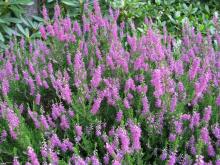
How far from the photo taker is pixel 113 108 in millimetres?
2299

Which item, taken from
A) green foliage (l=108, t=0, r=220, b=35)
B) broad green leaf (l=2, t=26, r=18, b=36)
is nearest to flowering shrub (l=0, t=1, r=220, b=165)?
broad green leaf (l=2, t=26, r=18, b=36)

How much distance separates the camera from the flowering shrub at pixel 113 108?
191 centimetres

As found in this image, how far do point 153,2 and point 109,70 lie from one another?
90.4 inches

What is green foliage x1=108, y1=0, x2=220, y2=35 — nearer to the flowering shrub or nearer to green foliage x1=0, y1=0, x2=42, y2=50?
green foliage x1=0, y1=0, x2=42, y2=50

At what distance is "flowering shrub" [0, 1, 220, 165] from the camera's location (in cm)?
191

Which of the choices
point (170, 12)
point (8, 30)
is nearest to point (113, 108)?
point (8, 30)

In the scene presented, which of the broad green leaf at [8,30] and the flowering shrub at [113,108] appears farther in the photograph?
the broad green leaf at [8,30]

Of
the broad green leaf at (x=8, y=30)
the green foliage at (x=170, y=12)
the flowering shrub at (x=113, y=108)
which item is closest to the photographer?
the flowering shrub at (x=113, y=108)

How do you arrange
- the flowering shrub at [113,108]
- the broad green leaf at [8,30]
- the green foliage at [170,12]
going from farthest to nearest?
the green foliage at [170,12]
the broad green leaf at [8,30]
the flowering shrub at [113,108]

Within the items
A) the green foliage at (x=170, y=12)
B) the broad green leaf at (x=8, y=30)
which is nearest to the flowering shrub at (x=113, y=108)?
the broad green leaf at (x=8, y=30)

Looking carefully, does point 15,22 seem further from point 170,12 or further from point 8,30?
point 170,12

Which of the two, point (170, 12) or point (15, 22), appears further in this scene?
point (170, 12)

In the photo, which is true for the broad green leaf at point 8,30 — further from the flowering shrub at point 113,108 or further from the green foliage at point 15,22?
the flowering shrub at point 113,108

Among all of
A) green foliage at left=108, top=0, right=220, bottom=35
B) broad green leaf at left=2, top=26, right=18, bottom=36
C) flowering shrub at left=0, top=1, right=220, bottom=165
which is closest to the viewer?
flowering shrub at left=0, top=1, right=220, bottom=165
